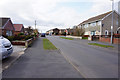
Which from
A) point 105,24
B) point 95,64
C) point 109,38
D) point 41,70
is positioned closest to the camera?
point 41,70

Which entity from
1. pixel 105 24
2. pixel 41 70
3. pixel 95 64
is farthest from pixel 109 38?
pixel 41 70

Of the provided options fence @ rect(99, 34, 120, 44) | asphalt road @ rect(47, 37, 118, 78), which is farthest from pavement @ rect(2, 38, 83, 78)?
fence @ rect(99, 34, 120, 44)

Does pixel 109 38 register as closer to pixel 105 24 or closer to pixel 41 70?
pixel 105 24

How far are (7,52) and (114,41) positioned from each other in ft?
56.4

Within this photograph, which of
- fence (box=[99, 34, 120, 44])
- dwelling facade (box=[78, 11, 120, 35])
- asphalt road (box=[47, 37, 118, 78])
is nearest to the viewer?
asphalt road (box=[47, 37, 118, 78])

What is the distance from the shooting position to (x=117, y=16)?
33656 mm

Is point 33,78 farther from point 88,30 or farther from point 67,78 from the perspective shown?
point 88,30

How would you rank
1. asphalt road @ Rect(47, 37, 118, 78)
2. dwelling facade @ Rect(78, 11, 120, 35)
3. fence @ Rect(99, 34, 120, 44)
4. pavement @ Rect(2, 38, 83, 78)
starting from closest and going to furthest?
pavement @ Rect(2, 38, 83, 78) < asphalt road @ Rect(47, 37, 118, 78) < fence @ Rect(99, 34, 120, 44) < dwelling facade @ Rect(78, 11, 120, 35)

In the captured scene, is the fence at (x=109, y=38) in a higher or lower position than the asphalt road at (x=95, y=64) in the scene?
higher

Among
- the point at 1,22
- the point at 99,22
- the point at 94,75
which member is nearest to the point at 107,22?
the point at 99,22

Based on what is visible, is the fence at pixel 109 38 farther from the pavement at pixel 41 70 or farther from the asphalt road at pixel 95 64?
the pavement at pixel 41 70

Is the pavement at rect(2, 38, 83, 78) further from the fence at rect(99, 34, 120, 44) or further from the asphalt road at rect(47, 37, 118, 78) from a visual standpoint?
the fence at rect(99, 34, 120, 44)

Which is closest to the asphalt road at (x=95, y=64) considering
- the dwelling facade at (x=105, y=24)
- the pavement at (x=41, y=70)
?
the pavement at (x=41, y=70)

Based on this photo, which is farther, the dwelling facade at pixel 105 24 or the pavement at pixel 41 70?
the dwelling facade at pixel 105 24
